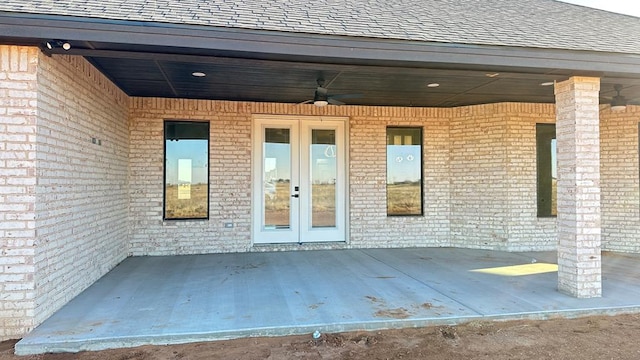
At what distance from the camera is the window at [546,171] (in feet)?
25.8

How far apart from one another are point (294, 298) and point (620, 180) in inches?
280

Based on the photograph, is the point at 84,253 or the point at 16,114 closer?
the point at 16,114

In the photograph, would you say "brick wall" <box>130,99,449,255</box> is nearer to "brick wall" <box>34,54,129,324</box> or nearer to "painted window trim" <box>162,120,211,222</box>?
"painted window trim" <box>162,120,211,222</box>

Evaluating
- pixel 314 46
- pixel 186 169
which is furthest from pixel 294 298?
pixel 186 169

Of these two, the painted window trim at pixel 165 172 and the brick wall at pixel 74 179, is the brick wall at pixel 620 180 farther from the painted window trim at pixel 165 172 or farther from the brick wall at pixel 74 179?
the brick wall at pixel 74 179

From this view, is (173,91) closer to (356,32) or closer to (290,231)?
(290,231)

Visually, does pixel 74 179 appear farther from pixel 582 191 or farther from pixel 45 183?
pixel 582 191

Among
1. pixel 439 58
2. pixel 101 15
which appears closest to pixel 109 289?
pixel 101 15

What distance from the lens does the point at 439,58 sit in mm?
4301

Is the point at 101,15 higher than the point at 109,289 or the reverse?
higher

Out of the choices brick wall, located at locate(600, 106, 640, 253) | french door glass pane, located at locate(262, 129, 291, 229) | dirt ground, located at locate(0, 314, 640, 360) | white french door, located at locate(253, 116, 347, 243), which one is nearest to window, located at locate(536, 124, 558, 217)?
brick wall, located at locate(600, 106, 640, 253)

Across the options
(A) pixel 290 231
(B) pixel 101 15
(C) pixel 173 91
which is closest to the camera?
(B) pixel 101 15

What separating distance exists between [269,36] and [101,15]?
1.53 m

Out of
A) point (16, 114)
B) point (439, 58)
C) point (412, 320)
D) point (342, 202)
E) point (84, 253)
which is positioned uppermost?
point (439, 58)
